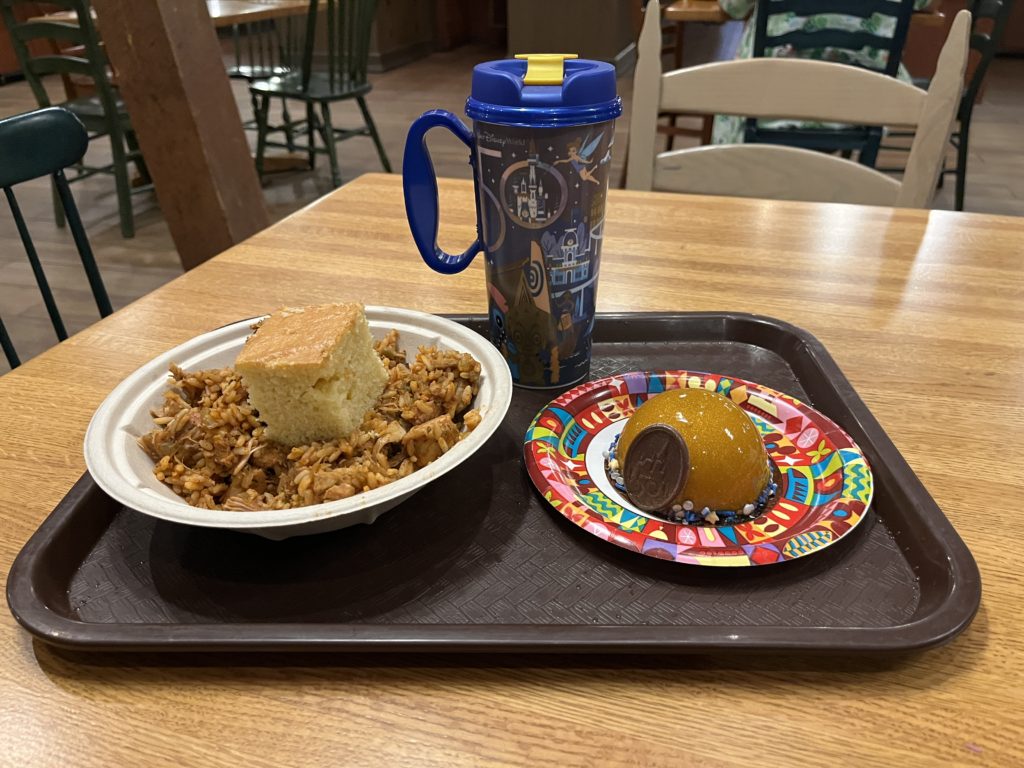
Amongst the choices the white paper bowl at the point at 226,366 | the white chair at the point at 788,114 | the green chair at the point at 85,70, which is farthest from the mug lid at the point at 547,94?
the green chair at the point at 85,70

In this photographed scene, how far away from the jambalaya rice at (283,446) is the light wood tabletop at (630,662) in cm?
12

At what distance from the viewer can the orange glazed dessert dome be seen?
58cm

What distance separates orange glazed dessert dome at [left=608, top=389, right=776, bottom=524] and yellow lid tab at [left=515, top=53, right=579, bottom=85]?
11.9 inches

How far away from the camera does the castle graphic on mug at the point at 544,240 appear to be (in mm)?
632

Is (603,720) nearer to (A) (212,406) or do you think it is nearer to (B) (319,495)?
(B) (319,495)

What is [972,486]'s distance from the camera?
0.63m

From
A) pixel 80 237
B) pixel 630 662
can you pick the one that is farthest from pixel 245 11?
pixel 630 662

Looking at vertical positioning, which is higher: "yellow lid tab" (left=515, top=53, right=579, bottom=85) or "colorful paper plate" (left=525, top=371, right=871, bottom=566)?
"yellow lid tab" (left=515, top=53, right=579, bottom=85)

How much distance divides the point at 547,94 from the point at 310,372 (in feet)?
1.00

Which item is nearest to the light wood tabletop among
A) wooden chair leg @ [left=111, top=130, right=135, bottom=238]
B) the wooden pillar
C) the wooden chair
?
the wooden pillar

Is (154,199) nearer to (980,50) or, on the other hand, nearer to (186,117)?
(186,117)

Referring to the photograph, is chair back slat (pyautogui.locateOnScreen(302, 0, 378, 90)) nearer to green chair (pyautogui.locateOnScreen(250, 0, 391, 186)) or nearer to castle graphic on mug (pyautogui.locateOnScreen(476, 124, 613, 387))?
green chair (pyautogui.locateOnScreen(250, 0, 391, 186))

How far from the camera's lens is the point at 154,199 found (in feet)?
12.1

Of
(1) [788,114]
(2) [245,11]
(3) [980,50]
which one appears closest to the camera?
(1) [788,114]
